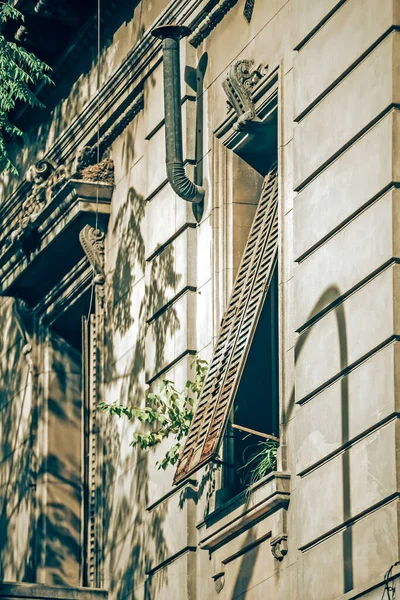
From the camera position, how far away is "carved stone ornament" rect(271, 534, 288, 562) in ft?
55.3

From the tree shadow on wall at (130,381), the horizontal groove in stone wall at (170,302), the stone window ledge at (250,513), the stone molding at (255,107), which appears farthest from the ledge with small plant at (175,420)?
the stone molding at (255,107)

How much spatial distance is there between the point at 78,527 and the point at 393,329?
35.3ft

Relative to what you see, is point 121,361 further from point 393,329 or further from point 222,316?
point 393,329

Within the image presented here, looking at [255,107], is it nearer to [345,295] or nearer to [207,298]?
[207,298]

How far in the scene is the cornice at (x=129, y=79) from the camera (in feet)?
67.3

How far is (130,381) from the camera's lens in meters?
21.7

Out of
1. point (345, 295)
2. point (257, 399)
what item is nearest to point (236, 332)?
point (257, 399)

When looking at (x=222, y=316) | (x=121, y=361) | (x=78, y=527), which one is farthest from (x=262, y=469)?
(x=78, y=527)

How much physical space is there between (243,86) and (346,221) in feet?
11.1

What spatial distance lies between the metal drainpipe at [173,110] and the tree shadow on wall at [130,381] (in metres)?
1.01

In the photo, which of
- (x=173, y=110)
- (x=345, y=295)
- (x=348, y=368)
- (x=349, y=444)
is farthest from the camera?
(x=173, y=110)

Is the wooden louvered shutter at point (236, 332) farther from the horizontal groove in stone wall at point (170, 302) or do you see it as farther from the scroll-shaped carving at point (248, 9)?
the scroll-shaped carving at point (248, 9)

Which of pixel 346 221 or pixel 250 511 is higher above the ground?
pixel 346 221

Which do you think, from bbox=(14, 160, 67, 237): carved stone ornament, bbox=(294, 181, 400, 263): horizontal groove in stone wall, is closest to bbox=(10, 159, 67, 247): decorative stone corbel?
bbox=(14, 160, 67, 237): carved stone ornament
